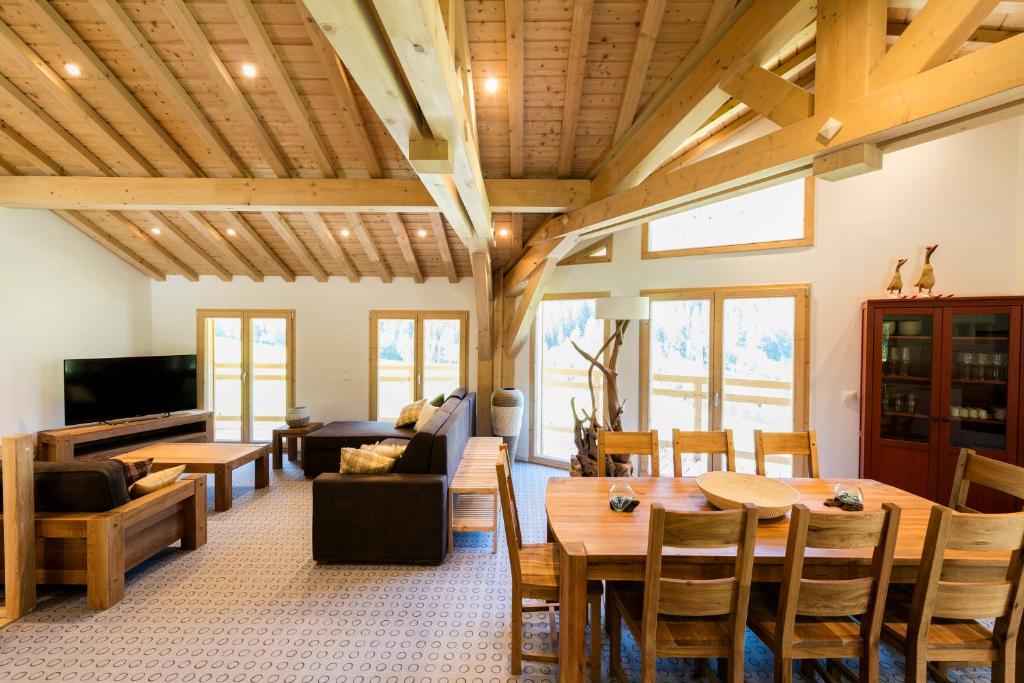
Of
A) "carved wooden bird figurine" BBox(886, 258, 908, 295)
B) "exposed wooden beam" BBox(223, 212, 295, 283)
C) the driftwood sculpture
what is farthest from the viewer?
"exposed wooden beam" BBox(223, 212, 295, 283)

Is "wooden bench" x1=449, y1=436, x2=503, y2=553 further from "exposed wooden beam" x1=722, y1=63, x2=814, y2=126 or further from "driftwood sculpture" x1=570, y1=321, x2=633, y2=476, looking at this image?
"exposed wooden beam" x1=722, y1=63, x2=814, y2=126

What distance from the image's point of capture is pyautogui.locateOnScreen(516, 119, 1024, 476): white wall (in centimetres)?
352

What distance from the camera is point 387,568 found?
3.24 m

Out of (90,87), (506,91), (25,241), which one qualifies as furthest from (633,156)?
(25,241)

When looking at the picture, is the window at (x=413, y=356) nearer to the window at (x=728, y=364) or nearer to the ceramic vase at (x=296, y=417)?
the ceramic vase at (x=296, y=417)

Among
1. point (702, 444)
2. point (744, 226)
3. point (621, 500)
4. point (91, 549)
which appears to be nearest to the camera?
point (621, 500)

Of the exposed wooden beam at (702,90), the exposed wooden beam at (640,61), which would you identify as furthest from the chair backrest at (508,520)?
the exposed wooden beam at (640,61)

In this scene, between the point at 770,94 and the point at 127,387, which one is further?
the point at 127,387

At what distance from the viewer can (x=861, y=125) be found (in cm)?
196

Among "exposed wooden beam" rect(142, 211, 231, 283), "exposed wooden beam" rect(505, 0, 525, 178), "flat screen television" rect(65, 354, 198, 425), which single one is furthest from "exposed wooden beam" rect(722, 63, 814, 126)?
"flat screen television" rect(65, 354, 198, 425)

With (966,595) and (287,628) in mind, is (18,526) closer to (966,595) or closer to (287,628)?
(287,628)

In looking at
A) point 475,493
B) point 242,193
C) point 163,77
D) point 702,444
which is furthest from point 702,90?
point 242,193

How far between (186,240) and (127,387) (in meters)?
2.05

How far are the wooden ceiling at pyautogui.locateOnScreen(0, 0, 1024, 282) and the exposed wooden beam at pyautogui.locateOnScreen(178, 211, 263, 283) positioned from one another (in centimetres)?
90
